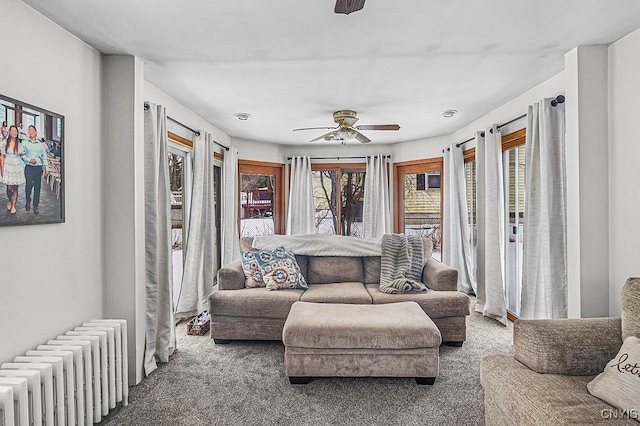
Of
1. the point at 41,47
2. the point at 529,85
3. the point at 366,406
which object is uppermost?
the point at 529,85

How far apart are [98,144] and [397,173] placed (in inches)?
200

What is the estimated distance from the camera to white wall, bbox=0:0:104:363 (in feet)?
6.42

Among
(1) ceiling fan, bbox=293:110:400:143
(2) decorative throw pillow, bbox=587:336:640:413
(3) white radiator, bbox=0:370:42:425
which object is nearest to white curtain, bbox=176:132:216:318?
(1) ceiling fan, bbox=293:110:400:143

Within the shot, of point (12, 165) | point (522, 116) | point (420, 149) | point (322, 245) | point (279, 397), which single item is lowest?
point (279, 397)

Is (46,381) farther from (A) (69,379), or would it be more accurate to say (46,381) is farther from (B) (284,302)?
(B) (284,302)

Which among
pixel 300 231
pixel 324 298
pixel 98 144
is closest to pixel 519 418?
pixel 324 298

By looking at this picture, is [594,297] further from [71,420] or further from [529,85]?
[71,420]

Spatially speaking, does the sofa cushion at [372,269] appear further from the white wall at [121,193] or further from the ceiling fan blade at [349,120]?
the white wall at [121,193]

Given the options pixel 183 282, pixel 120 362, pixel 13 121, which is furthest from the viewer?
pixel 183 282

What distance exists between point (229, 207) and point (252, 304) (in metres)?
2.35

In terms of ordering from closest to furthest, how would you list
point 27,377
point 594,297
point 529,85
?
point 27,377 < point 594,297 < point 529,85

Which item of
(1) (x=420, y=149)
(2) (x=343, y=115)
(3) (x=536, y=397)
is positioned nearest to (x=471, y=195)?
(1) (x=420, y=149)

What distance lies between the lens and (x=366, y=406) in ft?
8.16

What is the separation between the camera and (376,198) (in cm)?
673
